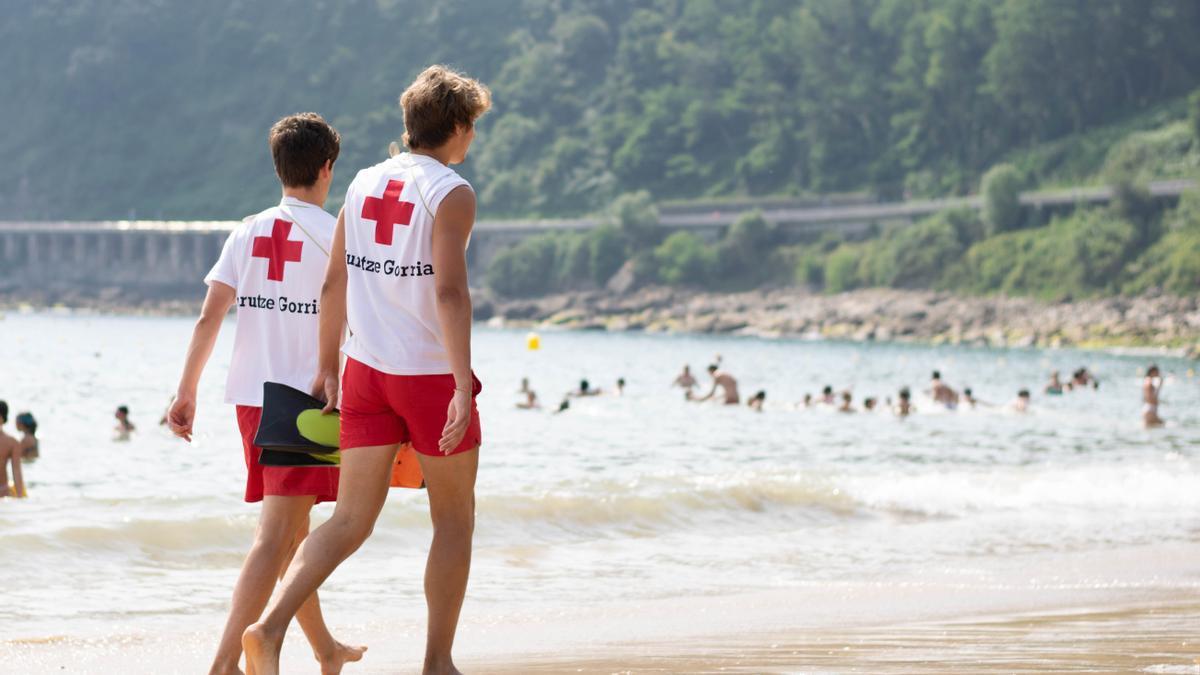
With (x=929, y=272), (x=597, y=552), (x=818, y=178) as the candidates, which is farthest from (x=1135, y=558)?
(x=818, y=178)

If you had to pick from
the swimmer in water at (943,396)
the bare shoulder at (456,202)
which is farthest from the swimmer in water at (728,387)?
the bare shoulder at (456,202)

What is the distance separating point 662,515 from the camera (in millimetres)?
12508

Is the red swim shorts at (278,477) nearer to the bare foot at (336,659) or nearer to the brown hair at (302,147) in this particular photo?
the bare foot at (336,659)

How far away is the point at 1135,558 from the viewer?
10.1m

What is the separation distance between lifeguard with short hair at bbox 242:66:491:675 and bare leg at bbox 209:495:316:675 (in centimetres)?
23

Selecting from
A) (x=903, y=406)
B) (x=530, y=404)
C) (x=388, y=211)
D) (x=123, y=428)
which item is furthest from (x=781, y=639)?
(x=530, y=404)

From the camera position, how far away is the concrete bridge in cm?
11650

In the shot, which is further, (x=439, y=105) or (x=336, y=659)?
(x=336, y=659)

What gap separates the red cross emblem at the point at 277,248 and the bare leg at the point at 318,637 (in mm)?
912

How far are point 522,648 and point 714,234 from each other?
381 feet

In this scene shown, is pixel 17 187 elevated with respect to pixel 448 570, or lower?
elevated

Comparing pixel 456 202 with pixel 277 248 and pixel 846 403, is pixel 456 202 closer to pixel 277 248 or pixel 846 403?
pixel 277 248

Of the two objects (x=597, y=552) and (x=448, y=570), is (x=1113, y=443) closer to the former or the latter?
(x=597, y=552)

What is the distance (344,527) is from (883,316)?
316ft
